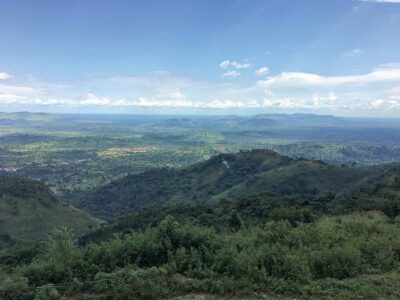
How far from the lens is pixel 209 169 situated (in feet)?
461

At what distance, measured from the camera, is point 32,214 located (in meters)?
91.5


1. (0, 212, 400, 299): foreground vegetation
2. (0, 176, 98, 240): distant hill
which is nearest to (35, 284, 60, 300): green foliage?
(0, 212, 400, 299): foreground vegetation

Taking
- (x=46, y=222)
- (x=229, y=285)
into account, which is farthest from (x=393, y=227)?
(x=46, y=222)

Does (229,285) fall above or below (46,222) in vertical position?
above

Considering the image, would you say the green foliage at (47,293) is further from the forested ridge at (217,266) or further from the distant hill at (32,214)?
the distant hill at (32,214)

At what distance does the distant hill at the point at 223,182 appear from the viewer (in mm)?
94312

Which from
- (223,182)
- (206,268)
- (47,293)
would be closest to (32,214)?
(223,182)

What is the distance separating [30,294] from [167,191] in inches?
4862

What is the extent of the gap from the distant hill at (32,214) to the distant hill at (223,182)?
88.0ft

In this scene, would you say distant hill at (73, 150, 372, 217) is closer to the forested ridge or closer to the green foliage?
the forested ridge

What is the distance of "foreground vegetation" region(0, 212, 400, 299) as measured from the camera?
10930 millimetres

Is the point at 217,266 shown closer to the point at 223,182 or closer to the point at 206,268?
the point at 206,268

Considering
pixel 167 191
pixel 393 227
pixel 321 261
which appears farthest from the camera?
pixel 167 191

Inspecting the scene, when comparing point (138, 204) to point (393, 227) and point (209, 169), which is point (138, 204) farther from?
point (393, 227)
